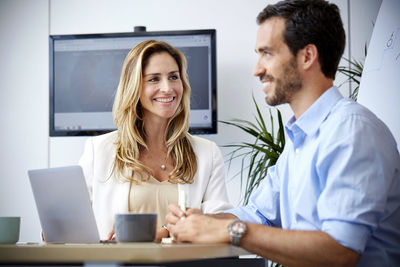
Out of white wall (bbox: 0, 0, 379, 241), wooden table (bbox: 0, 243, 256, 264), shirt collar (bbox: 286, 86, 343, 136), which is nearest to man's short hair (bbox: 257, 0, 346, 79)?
shirt collar (bbox: 286, 86, 343, 136)

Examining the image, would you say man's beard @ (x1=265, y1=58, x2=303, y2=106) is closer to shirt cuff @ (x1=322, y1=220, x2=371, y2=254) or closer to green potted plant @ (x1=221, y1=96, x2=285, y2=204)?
shirt cuff @ (x1=322, y1=220, x2=371, y2=254)

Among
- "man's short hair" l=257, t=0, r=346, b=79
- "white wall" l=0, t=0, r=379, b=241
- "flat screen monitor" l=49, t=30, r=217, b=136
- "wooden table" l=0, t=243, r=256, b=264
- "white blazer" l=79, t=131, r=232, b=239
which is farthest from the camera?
"white wall" l=0, t=0, r=379, b=241

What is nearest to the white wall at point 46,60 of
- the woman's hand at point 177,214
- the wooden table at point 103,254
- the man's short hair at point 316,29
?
the man's short hair at point 316,29

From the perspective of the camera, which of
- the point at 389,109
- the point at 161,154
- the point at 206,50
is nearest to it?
the point at 389,109

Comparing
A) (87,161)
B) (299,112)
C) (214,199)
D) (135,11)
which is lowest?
(214,199)

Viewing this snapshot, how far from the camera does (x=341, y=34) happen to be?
1694 mm

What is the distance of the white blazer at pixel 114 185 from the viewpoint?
2.56 meters

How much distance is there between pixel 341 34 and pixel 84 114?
212 cm

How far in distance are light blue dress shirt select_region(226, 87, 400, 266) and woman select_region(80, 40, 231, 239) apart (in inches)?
38.5

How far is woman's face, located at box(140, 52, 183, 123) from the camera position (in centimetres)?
279

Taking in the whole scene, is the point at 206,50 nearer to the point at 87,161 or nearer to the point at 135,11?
the point at 135,11

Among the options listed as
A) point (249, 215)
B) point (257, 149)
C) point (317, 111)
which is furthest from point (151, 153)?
point (317, 111)

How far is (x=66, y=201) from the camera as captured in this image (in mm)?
1551

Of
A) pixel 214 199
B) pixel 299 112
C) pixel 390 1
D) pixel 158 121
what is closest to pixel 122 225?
pixel 299 112
